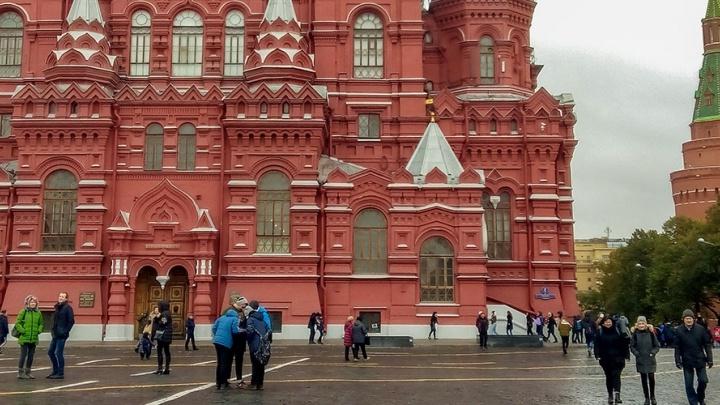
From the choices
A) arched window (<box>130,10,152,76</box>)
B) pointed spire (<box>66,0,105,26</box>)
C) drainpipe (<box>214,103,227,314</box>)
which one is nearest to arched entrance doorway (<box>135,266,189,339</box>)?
drainpipe (<box>214,103,227,314</box>)

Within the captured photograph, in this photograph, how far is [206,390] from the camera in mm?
16234

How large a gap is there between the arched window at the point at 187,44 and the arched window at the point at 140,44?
4.81 ft

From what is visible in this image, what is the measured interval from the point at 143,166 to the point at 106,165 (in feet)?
5.74

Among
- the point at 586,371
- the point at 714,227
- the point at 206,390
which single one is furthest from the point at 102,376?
the point at 714,227

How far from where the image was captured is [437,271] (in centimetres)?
3972

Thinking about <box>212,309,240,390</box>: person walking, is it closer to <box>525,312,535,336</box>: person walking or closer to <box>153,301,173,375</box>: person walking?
<box>153,301,173,375</box>: person walking

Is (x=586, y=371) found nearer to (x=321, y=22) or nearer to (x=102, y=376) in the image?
(x=102, y=376)

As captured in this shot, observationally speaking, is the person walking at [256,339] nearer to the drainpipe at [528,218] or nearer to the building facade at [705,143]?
the drainpipe at [528,218]

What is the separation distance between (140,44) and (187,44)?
2.54 m

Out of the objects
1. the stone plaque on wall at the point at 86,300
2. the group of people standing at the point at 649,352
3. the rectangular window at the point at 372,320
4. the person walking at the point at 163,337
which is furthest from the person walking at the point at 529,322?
the group of people standing at the point at 649,352

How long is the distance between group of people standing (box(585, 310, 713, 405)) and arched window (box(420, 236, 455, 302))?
23.7m

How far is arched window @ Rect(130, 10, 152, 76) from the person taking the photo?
4422 cm

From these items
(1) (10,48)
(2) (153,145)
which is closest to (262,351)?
(2) (153,145)

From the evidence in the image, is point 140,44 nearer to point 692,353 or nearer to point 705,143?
Result: point 692,353
